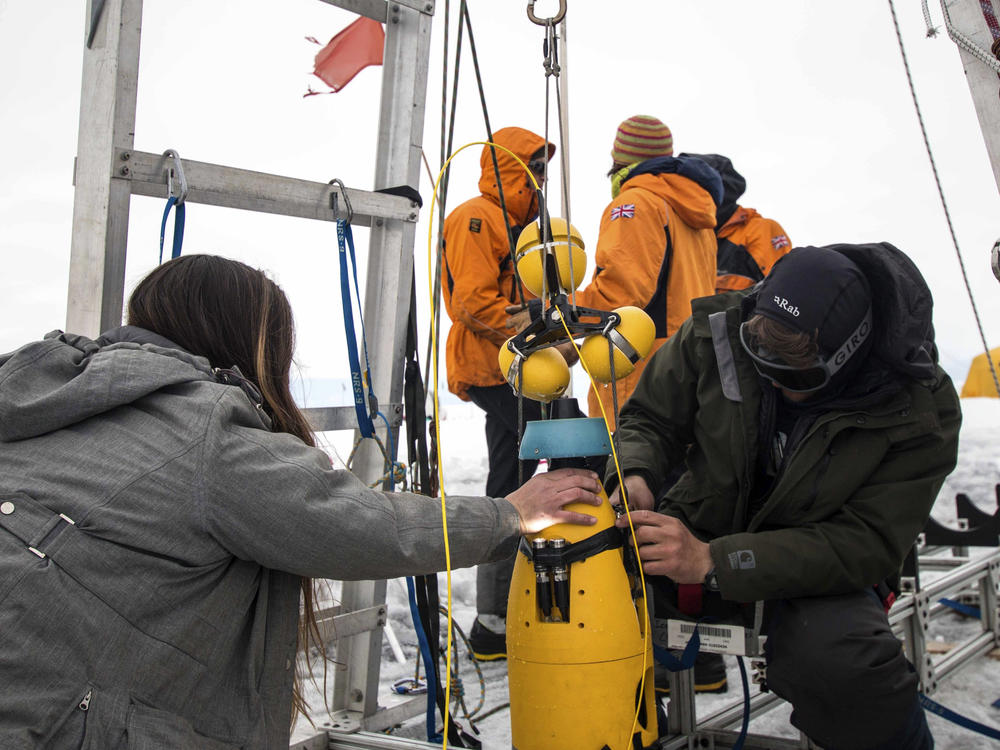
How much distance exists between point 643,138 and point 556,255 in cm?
188

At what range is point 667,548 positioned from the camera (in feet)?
5.18

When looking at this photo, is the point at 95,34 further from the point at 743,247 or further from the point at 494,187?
the point at 743,247

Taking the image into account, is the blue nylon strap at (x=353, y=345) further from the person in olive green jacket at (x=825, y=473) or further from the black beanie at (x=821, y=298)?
the black beanie at (x=821, y=298)

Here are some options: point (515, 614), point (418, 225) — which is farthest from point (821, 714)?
point (418, 225)

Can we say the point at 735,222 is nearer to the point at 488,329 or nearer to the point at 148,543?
the point at 488,329

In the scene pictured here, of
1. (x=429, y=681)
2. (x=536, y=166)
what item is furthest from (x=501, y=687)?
(x=536, y=166)

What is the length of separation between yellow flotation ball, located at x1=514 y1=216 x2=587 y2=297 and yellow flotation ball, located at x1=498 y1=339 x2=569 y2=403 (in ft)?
0.63

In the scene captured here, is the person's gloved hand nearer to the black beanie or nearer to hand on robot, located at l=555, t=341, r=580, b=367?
hand on robot, located at l=555, t=341, r=580, b=367

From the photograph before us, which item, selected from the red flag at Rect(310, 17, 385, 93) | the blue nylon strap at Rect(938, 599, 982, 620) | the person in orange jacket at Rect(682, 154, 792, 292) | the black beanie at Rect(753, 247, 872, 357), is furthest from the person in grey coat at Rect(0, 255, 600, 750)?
the person in orange jacket at Rect(682, 154, 792, 292)

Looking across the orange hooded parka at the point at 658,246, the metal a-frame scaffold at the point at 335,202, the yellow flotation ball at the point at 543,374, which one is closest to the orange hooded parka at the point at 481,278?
the orange hooded parka at the point at 658,246

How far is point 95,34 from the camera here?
6.01 ft

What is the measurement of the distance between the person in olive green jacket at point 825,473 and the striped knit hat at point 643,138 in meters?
1.62

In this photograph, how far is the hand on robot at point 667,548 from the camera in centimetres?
158

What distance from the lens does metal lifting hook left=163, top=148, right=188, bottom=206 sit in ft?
5.79
